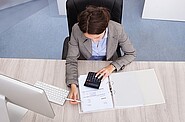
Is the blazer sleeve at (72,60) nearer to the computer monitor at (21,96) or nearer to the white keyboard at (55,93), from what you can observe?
the white keyboard at (55,93)

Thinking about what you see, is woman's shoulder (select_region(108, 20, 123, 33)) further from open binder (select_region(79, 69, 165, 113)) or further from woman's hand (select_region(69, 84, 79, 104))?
woman's hand (select_region(69, 84, 79, 104))

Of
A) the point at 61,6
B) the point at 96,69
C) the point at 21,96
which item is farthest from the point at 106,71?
the point at 61,6

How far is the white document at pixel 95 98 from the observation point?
146 centimetres

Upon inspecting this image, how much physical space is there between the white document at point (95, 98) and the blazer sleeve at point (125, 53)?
137 mm

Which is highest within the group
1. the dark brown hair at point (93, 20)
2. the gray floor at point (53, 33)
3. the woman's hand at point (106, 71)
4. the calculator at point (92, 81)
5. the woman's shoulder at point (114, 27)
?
the dark brown hair at point (93, 20)

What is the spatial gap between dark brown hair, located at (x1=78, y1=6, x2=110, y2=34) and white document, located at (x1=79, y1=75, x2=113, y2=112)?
30 cm

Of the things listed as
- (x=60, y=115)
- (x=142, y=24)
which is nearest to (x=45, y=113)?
(x=60, y=115)

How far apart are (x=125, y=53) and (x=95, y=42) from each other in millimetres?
194

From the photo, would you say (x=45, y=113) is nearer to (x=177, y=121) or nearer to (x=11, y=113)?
(x=11, y=113)

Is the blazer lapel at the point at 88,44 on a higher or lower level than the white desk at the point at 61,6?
higher

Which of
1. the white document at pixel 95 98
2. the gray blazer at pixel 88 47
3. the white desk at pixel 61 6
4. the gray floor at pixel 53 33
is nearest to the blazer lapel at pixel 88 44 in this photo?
the gray blazer at pixel 88 47

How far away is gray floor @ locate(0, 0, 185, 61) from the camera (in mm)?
2609

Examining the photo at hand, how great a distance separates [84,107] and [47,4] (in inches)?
71.7

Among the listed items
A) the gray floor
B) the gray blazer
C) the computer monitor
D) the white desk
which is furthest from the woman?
the white desk
